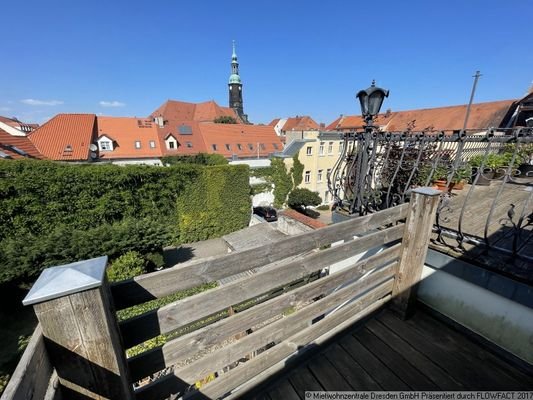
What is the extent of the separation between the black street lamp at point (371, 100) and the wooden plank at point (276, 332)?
1891mm

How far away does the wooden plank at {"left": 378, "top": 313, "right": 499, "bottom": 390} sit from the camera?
1.63m

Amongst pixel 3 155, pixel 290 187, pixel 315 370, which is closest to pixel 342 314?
pixel 315 370

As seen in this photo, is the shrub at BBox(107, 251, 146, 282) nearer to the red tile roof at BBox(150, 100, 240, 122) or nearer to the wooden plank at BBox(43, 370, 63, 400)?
the wooden plank at BBox(43, 370, 63, 400)

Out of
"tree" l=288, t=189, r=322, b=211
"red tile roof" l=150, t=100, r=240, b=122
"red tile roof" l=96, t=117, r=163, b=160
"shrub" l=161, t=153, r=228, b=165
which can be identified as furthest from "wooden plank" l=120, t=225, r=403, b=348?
"red tile roof" l=150, t=100, r=240, b=122

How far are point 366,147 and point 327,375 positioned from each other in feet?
7.88

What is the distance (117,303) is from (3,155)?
13.2 m

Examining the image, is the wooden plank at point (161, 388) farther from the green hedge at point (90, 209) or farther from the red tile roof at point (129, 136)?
the red tile roof at point (129, 136)

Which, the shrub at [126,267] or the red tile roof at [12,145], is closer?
the shrub at [126,267]

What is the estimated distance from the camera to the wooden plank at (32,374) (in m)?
0.56

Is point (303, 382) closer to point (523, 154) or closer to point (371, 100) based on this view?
point (371, 100)

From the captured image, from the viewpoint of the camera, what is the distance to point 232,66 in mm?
49562

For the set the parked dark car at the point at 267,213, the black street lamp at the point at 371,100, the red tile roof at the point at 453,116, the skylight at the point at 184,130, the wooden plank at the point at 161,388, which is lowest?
the parked dark car at the point at 267,213

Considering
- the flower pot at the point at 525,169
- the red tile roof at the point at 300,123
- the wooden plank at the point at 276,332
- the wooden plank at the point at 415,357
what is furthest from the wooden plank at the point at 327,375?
the red tile roof at the point at 300,123

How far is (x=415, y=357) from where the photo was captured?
1801mm
